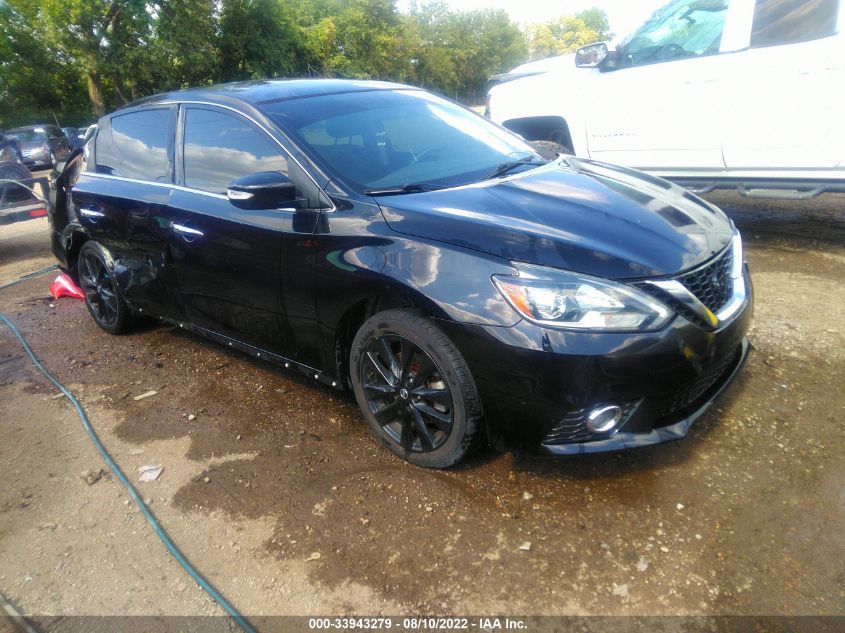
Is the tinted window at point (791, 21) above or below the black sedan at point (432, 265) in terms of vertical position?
above

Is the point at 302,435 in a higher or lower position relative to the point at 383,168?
lower

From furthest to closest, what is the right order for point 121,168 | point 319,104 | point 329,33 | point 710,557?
point 329,33
point 121,168
point 319,104
point 710,557

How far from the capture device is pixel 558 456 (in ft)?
8.23

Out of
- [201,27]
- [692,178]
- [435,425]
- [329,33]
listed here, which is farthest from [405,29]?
[435,425]

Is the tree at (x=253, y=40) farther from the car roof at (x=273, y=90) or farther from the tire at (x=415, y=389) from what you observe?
the tire at (x=415, y=389)

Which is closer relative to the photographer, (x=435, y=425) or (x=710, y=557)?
(x=710, y=557)

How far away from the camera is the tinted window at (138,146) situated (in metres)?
3.90

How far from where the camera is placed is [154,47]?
3145 centimetres

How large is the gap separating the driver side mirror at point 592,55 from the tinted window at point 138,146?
3.81 metres

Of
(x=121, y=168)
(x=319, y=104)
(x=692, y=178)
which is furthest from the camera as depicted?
(x=692, y=178)

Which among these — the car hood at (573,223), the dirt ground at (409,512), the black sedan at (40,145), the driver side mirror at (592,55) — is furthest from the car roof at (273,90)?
the black sedan at (40,145)

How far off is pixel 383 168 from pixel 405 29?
53827mm

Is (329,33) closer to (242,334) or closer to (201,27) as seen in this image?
(201,27)

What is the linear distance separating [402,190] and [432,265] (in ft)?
1.84
